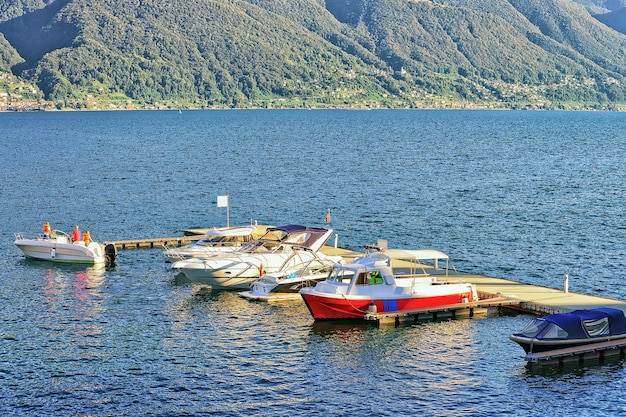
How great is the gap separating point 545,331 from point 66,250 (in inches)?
1443

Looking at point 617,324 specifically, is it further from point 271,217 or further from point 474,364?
point 271,217

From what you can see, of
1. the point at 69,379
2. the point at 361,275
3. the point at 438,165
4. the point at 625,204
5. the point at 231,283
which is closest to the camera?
the point at 69,379

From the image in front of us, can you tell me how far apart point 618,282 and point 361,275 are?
19448 millimetres

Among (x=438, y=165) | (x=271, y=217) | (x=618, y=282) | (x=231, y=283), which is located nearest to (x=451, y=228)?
(x=271, y=217)

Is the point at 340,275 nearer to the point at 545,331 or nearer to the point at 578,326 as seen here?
the point at 545,331

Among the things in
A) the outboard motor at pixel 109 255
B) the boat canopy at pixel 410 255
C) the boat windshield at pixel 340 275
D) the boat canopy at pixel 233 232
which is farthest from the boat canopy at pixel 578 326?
the outboard motor at pixel 109 255

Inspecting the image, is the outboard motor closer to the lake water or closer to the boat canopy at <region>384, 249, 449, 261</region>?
the lake water

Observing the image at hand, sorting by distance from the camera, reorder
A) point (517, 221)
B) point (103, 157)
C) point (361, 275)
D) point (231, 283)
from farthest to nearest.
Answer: point (103, 157) < point (517, 221) < point (231, 283) < point (361, 275)

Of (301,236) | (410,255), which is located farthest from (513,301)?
(301,236)

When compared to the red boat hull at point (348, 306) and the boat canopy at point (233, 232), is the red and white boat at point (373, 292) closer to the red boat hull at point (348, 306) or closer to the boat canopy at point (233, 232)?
the red boat hull at point (348, 306)

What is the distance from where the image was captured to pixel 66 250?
6538 centimetres

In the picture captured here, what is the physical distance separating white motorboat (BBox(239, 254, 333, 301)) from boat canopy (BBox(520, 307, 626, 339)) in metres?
15.7

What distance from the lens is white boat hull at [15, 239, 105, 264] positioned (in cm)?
6450

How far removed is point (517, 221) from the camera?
8494 cm
